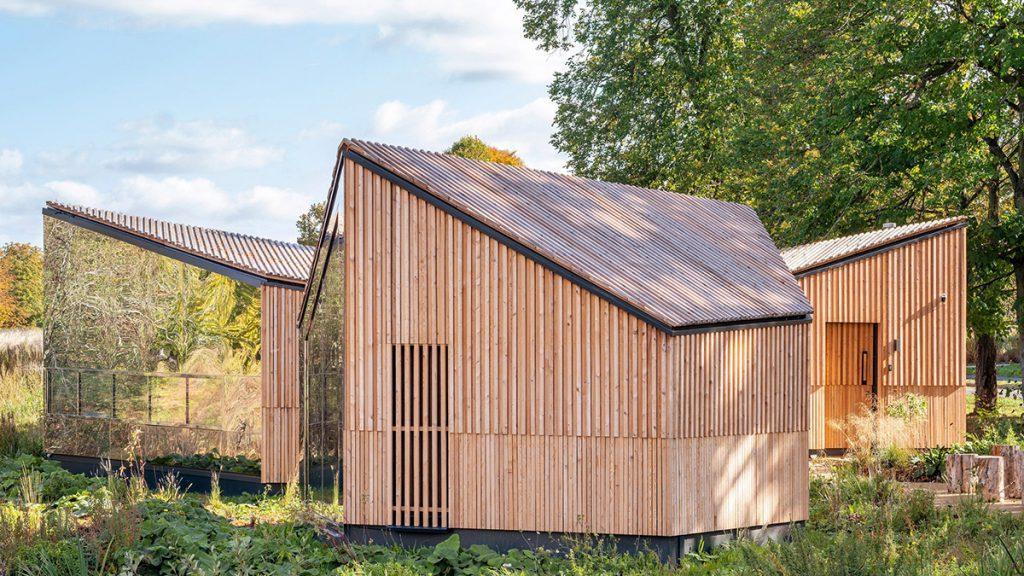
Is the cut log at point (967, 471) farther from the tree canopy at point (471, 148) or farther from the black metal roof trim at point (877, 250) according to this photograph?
the tree canopy at point (471, 148)

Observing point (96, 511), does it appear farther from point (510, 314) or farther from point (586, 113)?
point (586, 113)

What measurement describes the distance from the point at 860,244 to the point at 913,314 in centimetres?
151

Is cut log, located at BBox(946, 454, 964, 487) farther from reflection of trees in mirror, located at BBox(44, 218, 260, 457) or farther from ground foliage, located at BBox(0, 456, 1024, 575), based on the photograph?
reflection of trees in mirror, located at BBox(44, 218, 260, 457)

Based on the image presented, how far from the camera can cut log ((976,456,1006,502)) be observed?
549 inches

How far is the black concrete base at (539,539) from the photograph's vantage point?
1024 centimetres

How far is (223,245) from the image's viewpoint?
53.8 feet

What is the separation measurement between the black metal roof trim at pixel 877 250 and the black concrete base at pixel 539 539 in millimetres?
7392

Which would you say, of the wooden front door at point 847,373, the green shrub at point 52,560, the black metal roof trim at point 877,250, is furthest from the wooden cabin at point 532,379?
the wooden front door at point 847,373

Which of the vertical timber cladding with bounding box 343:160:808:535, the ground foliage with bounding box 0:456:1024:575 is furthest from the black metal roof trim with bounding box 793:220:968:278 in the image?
the vertical timber cladding with bounding box 343:160:808:535

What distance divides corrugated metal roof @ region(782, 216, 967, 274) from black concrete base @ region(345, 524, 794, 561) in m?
7.49

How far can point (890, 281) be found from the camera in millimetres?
17656

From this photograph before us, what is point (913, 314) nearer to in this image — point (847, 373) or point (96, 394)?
point (847, 373)

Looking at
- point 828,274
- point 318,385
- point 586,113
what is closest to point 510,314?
point 318,385

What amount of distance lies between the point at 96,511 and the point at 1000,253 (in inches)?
712
